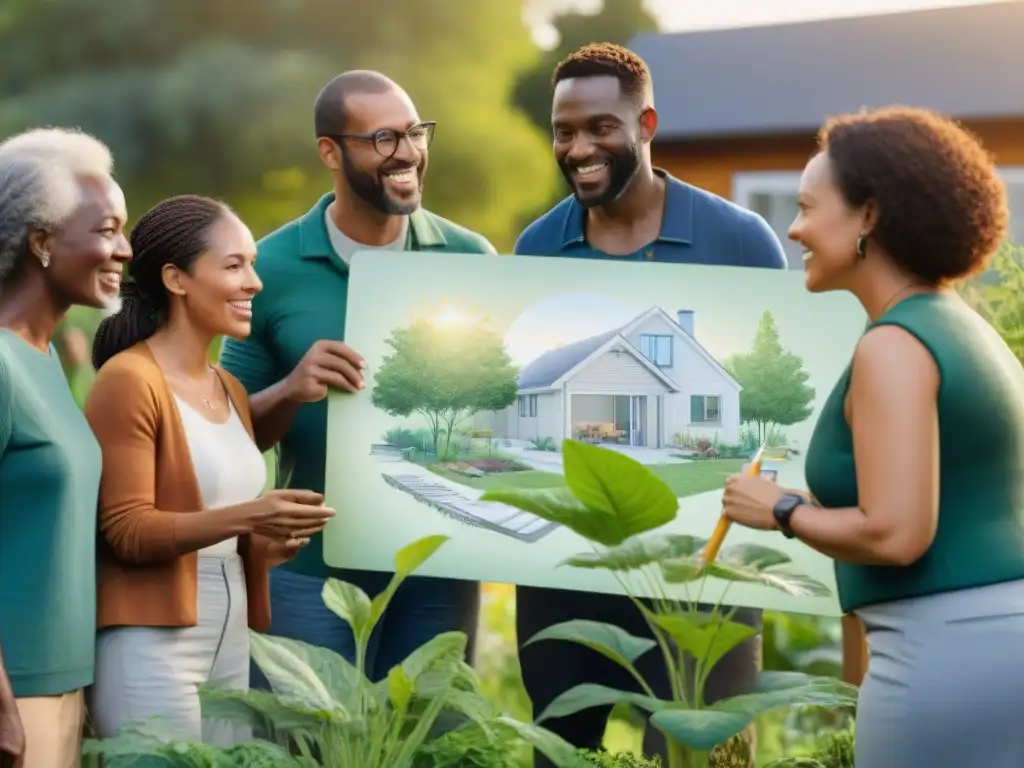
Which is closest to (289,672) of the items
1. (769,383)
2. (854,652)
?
(769,383)

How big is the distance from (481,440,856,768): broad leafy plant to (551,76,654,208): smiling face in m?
0.71

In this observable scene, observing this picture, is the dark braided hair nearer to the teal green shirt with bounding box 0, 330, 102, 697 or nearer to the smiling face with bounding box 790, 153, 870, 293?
the teal green shirt with bounding box 0, 330, 102, 697

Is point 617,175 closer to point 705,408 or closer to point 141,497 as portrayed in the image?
point 705,408

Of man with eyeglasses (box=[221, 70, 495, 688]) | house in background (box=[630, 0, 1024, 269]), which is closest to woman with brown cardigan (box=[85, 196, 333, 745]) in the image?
man with eyeglasses (box=[221, 70, 495, 688])

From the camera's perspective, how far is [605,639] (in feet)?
8.40

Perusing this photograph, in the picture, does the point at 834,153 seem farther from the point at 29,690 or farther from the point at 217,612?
the point at 29,690

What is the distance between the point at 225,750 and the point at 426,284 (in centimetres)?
95

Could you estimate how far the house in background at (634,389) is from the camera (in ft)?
9.23

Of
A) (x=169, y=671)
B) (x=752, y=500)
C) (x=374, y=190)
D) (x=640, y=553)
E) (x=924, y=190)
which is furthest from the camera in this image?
(x=374, y=190)

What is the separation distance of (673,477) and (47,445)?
110 cm

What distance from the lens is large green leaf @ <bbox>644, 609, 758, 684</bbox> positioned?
2.40 meters

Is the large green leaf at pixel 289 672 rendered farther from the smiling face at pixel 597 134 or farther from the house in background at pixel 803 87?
the house in background at pixel 803 87

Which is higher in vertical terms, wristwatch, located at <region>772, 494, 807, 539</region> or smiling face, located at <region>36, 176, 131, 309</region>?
smiling face, located at <region>36, 176, 131, 309</region>

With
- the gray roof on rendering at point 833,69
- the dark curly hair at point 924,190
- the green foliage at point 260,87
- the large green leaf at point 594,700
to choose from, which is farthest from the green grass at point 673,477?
the green foliage at point 260,87
